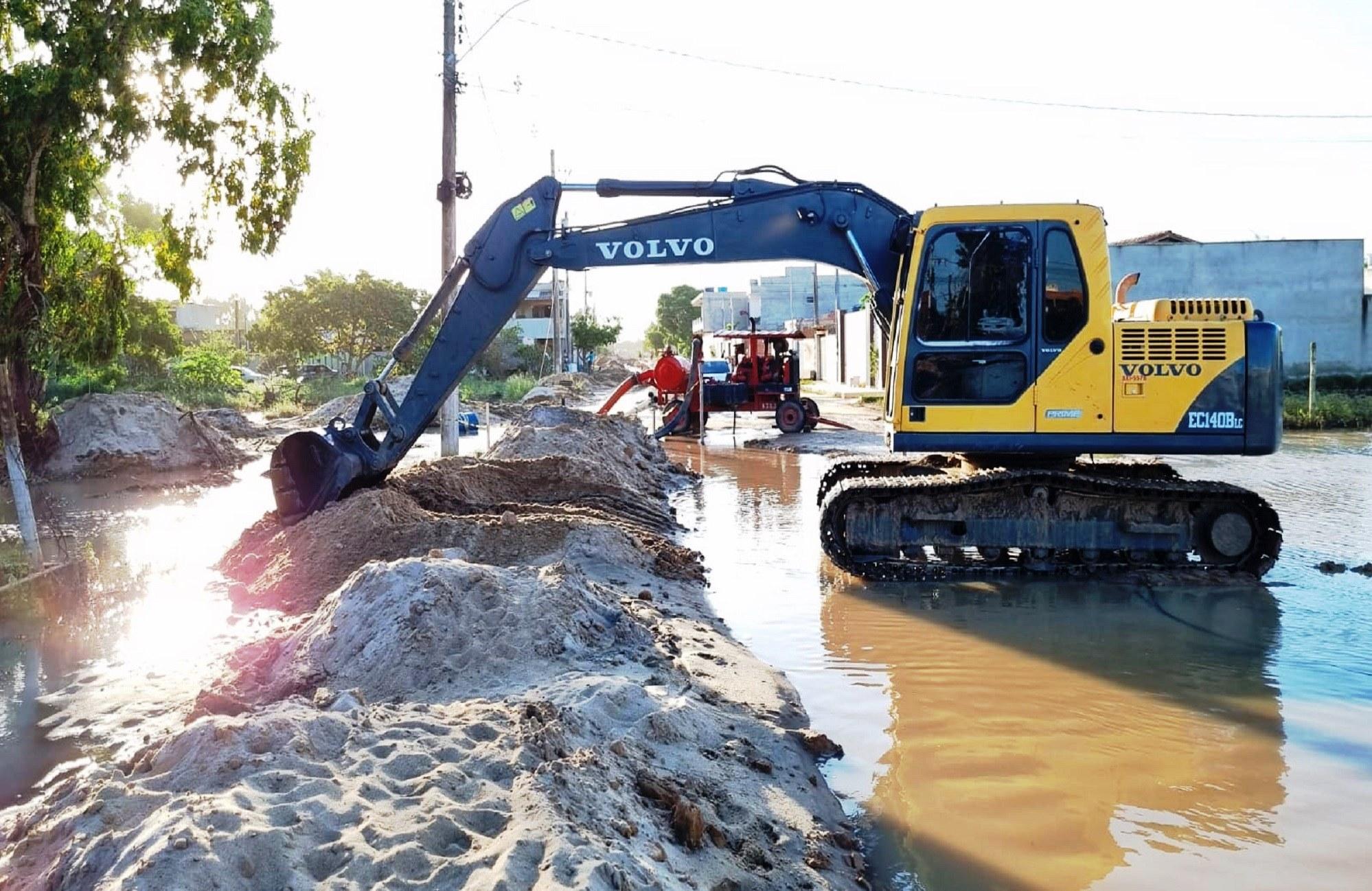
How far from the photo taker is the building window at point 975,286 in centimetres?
898

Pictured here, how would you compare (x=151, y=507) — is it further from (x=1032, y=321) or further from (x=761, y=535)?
(x=1032, y=321)

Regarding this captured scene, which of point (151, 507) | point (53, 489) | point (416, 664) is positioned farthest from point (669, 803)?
point (53, 489)

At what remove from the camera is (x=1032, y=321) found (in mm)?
8977

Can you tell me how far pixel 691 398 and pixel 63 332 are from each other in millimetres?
13835

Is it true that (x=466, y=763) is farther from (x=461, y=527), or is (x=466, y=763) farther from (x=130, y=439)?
(x=130, y=439)

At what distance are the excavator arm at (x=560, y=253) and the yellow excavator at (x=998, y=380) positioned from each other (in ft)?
0.07

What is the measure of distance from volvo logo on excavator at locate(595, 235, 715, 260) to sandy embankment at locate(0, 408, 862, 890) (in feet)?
11.1

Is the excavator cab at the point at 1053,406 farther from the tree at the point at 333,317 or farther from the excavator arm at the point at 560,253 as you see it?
the tree at the point at 333,317

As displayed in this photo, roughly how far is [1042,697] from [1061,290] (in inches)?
153

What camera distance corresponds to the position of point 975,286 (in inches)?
357

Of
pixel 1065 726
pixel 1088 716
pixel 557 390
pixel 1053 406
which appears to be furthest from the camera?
pixel 557 390

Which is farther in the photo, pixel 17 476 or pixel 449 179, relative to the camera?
pixel 449 179

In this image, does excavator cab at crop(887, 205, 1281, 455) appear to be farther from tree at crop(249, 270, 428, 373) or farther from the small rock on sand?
→ tree at crop(249, 270, 428, 373)

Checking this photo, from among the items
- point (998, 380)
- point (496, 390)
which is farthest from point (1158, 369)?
point (496, 390)
